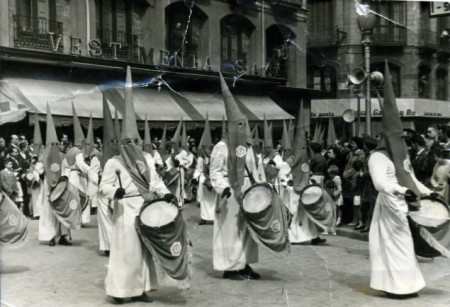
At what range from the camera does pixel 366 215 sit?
11.5 meters

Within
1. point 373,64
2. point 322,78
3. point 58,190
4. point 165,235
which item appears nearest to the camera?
point 165,235

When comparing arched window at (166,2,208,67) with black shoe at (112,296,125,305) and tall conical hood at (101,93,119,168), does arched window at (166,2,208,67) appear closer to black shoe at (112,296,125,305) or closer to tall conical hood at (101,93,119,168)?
tall conical hood at (101,93,119,168)

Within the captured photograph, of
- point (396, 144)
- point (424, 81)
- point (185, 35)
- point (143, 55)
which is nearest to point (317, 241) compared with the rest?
point (396, 144)

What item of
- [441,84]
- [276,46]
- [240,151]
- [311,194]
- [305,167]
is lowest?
[311,194]

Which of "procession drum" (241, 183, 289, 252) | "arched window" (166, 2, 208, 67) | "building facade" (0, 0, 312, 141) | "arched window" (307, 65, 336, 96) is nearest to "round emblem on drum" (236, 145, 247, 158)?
"procession drum" (241, 183, 289, 252)

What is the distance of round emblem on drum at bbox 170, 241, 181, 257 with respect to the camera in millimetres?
6609

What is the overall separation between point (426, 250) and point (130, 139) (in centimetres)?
342

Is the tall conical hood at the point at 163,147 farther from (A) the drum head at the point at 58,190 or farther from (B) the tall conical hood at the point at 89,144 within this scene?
(A) the drum head at the point at 58,190

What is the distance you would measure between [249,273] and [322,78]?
81.3 ft

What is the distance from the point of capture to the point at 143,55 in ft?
63.0

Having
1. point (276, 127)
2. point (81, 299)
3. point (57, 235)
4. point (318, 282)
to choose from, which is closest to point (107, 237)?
point (57, 235)

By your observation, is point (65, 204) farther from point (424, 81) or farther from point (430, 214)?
point (424, 81)

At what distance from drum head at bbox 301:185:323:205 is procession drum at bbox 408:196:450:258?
3642 mm

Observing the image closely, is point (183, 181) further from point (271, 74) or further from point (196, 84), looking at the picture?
point (271, 74)
